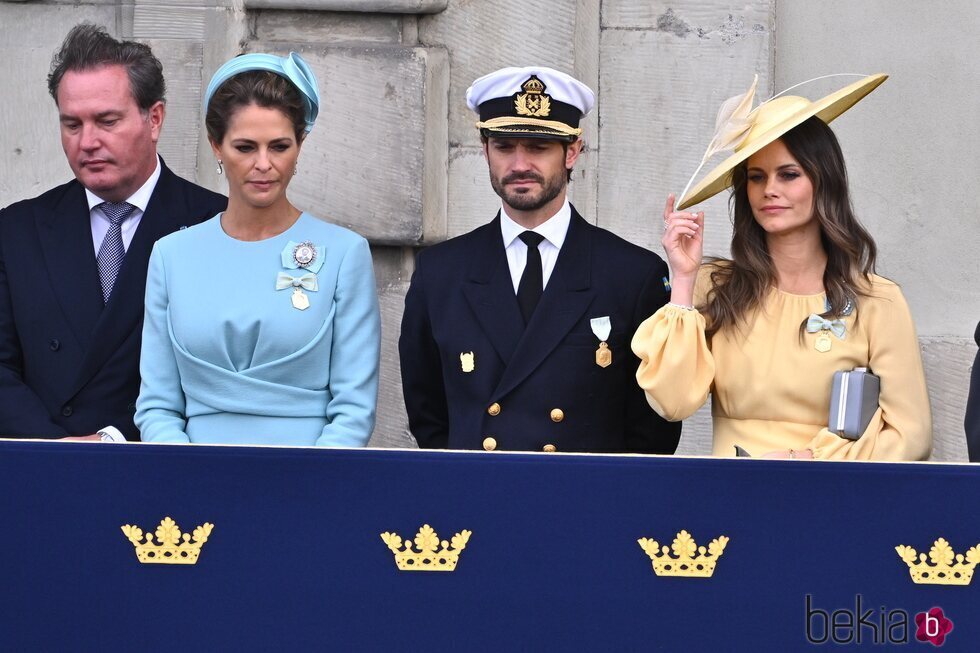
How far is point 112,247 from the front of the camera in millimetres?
3984

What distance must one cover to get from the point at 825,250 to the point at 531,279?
764 millimetres

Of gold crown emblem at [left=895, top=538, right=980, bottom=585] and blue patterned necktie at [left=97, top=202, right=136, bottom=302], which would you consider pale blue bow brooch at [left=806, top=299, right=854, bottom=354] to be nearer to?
gold crown emblem at [left=895, top=538, right=980, bottom=585]

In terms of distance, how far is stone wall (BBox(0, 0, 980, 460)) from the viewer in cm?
510

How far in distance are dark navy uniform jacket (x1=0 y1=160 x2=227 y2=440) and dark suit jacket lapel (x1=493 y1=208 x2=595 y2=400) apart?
1.03m

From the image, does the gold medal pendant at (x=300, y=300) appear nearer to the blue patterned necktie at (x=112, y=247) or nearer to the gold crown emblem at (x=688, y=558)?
the blue patterned necktie at (x=112, y=247)

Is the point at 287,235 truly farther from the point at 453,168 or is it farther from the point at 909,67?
the point at 909,67

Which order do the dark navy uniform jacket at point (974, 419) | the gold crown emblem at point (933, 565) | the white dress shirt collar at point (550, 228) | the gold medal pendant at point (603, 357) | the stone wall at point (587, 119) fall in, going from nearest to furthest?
the gold crown emblem at point (933, 565) < the dark navy uniform jacket at point (974, 419) < the gold medal pendant at point (603, 357) < the white dress shirt collar at point (550, 228) < the stone wall at point (587, 119)

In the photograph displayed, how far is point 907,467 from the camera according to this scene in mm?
2920

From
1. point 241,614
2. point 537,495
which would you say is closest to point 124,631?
point 241,614

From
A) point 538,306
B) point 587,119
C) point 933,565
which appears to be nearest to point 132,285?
point 538,306

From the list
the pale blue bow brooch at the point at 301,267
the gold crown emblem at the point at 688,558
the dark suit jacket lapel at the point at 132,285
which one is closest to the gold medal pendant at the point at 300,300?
the pale blue bow brooch at the point at 301,267

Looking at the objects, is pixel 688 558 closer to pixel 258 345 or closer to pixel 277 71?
pixel 258 345

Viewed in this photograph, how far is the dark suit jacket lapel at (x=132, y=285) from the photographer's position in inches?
151

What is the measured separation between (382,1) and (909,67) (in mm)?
1947
